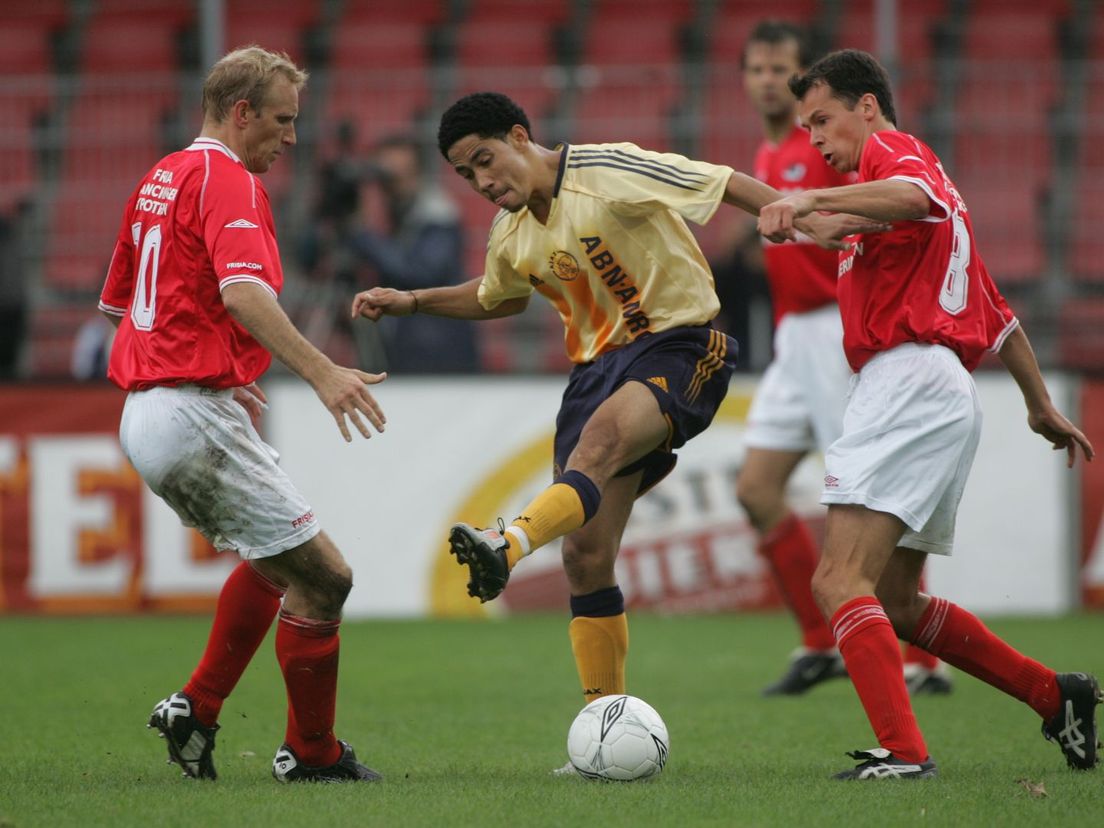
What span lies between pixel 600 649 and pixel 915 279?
1.61m

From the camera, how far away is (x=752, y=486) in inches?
296

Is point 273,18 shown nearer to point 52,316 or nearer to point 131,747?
point 52,316

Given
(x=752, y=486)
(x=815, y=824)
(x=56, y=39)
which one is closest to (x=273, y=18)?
(x=56, y=39)

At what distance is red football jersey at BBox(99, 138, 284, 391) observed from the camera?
4723mm

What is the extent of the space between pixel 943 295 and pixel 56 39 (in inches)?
498

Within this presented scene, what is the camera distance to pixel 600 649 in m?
5.25

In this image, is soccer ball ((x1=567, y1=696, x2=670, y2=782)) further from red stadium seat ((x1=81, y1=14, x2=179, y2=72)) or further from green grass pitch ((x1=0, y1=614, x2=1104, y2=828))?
red stadium seat ((x1=81, y1=14, x2=179, y2=72))

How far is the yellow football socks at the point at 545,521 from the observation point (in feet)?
15.1

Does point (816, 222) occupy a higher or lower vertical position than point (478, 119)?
lower

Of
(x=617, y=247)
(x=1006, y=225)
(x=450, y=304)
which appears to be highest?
(x=1006, y=225)

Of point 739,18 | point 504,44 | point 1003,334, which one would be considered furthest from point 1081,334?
point 1003,334

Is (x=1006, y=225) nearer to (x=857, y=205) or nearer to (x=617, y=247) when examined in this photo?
(x=617, y=247)

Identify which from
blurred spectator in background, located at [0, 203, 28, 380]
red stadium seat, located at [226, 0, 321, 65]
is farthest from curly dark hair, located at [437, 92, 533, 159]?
red stadium seat, located at [226, 0, 321, 65]

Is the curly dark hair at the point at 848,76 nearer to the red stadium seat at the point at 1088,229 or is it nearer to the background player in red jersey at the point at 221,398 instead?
the background player in red jersey at the point at 221,398
